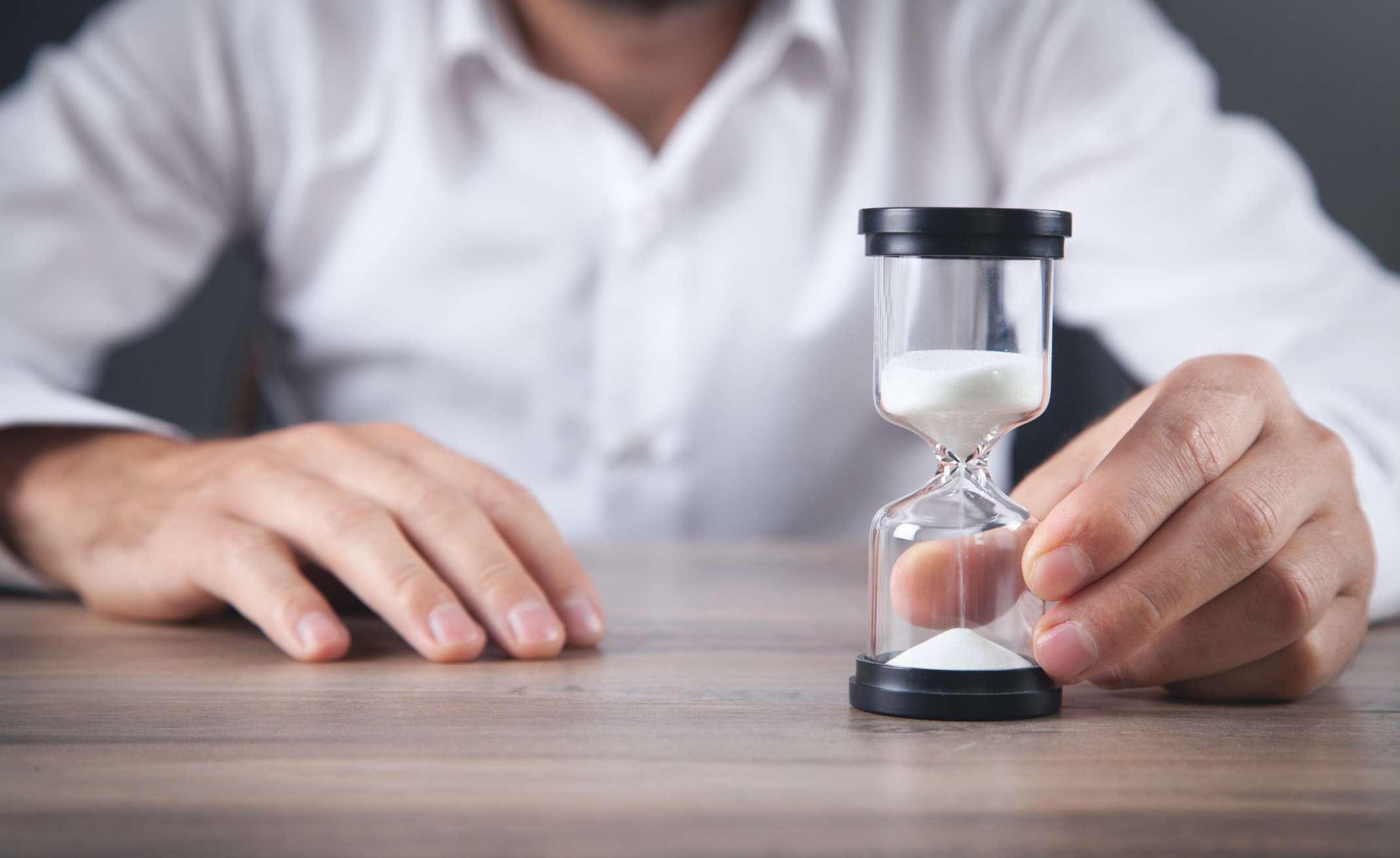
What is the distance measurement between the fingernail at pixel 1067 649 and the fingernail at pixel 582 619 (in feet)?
0.93

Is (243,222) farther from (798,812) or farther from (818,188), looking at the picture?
(798,812)

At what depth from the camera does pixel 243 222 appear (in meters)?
1.62

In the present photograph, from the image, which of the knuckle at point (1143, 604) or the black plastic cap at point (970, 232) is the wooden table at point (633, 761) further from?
the black plastic cap at point (970, 232)

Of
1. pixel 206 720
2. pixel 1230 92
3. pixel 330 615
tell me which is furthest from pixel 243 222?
pixel 1230 92

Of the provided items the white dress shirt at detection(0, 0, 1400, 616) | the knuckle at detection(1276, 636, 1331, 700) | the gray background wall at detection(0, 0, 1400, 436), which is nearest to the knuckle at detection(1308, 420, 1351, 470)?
the knuckle at detection(1276, 636, 1331, 700)

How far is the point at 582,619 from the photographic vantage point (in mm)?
759

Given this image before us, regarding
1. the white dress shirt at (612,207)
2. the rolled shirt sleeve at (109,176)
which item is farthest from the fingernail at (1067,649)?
the rolled shirt sleeve at (109,176)

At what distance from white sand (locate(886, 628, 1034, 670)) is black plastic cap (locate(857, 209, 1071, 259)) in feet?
0.62

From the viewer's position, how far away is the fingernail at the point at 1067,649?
0.58m

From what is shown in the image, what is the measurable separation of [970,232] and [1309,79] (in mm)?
2083

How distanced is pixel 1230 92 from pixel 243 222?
5.85 feet

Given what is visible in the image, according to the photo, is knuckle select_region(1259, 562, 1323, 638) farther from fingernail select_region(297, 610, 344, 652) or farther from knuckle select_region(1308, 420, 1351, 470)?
fingernail select_region(297, 610, 344, 652)

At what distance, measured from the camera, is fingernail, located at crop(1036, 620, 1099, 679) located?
0.58 meters

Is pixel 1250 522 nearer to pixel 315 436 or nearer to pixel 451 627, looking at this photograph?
pixel 451 627
